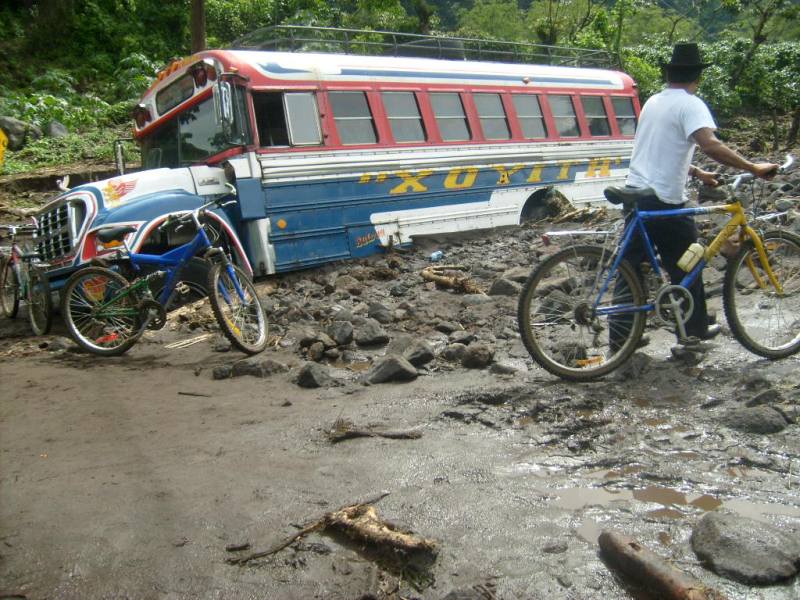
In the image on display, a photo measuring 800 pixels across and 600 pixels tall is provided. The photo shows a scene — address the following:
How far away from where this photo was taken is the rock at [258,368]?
5266 millimetres

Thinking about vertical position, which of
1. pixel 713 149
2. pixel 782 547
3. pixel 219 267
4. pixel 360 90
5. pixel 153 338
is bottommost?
pixel 153 338

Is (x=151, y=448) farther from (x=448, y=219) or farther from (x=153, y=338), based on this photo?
(x=448, y=219)

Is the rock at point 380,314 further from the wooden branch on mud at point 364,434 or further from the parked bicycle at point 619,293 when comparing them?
the wooden branch on mud at point 364,434

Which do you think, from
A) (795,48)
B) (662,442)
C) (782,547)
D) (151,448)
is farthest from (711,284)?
(795,48)

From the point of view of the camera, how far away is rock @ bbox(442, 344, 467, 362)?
5.14 meters

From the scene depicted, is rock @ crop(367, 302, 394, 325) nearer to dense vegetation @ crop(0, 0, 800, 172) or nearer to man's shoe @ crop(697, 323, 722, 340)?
man's shoe @ crop(697, 323, 722, 340)

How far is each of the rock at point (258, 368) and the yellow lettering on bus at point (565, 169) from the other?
7346mm

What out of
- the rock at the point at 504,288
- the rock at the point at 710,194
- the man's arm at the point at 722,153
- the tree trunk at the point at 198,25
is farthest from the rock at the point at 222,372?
the tree trunk at the point at 198,25

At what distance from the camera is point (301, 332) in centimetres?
642

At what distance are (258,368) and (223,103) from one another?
3.43 m

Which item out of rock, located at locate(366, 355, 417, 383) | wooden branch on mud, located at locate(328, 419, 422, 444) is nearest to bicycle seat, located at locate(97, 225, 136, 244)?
rock, located at locate(366, 355, 417, 383)

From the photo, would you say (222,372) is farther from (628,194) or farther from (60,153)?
(60,153)

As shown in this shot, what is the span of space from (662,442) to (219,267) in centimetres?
378

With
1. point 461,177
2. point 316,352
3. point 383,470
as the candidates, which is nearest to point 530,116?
point 461,177
